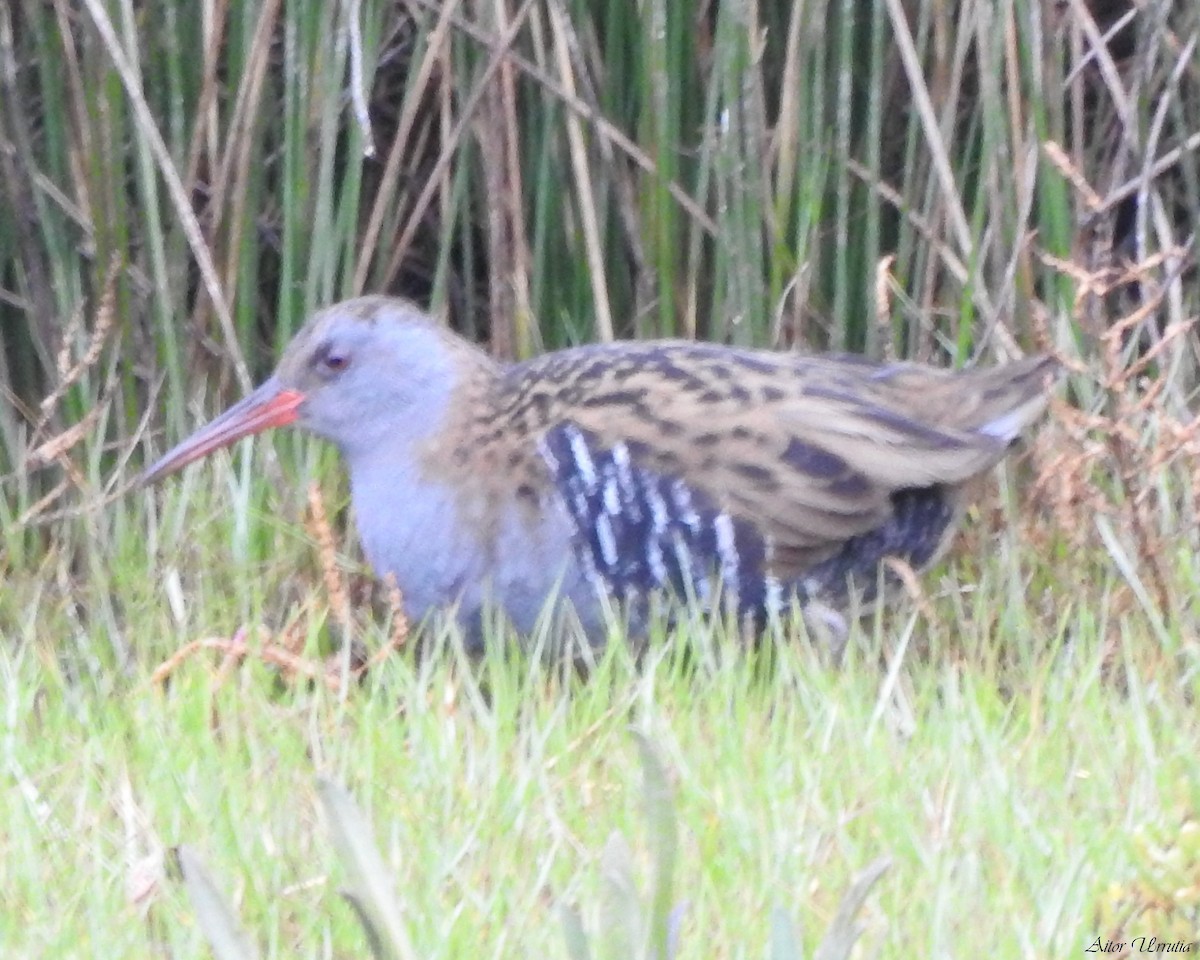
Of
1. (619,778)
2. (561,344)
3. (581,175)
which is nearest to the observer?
(619,778)

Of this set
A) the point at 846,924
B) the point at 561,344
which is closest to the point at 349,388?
the point at 561,344

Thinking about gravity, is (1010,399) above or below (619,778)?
above

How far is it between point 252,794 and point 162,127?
6.31ft

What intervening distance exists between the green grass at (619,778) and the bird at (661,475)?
0.39 feet

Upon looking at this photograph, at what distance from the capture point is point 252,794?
9.80 ft

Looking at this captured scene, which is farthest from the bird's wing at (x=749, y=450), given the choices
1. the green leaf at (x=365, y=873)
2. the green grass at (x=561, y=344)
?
the green leaf at (x=365, y=873)

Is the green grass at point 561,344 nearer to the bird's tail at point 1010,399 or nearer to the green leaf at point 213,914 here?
the bird's tail at point 1010,399

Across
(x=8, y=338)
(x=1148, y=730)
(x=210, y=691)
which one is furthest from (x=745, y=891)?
(x=8, y=338)

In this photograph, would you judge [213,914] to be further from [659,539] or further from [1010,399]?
[1010,399]

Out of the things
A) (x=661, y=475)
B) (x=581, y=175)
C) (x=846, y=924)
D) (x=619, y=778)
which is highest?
(x=581, y=175)

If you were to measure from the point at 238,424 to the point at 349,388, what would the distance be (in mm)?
202

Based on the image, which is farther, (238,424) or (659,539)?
(238,424)

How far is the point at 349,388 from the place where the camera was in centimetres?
408

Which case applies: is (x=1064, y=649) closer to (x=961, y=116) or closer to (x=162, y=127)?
(x=961, y=116)
